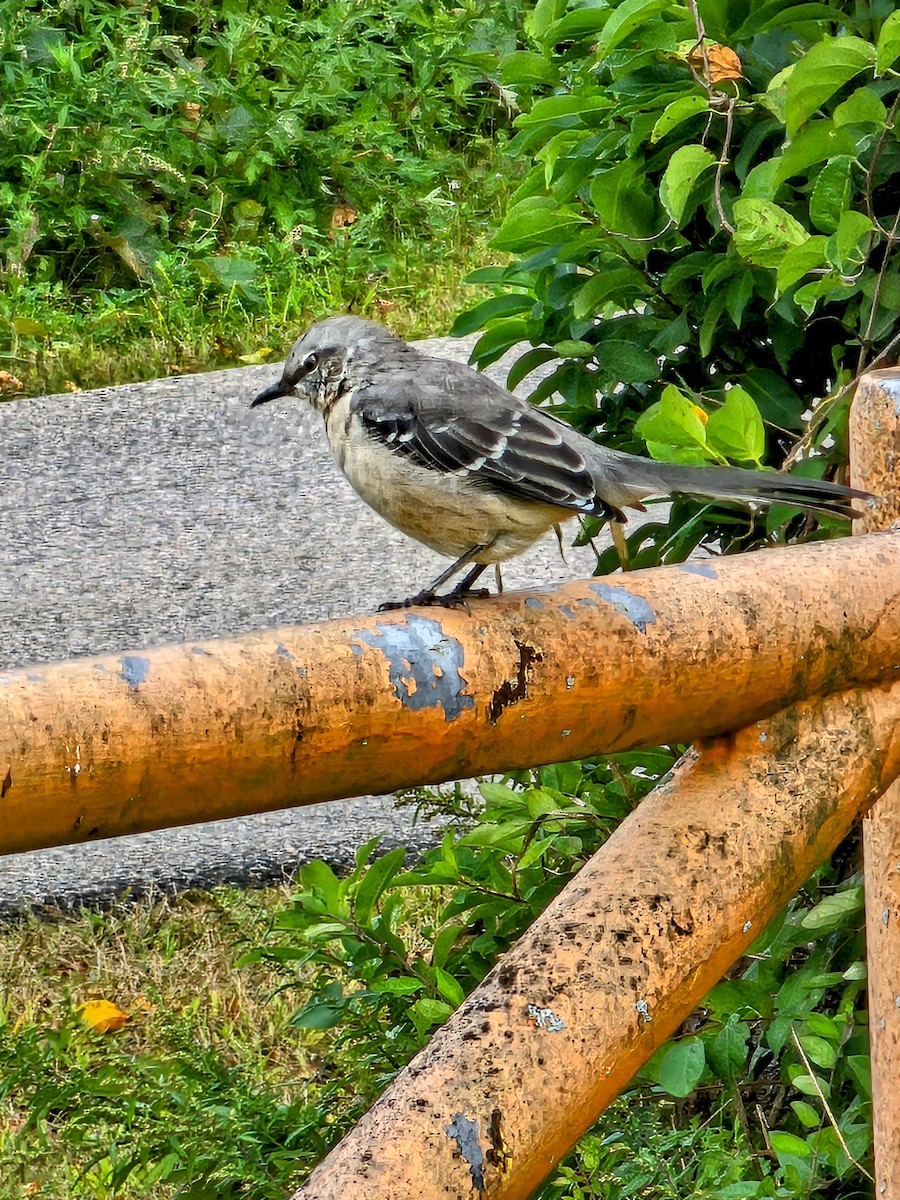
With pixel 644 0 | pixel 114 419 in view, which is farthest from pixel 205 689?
pixel 114 419

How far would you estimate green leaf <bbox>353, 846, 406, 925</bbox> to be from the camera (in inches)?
101

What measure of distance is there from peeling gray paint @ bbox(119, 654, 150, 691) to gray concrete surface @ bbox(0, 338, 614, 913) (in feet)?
9.94

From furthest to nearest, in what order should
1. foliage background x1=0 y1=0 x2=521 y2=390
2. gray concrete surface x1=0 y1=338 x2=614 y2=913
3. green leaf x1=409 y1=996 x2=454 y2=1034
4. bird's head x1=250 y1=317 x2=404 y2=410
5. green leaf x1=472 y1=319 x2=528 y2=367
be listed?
foliage background x1=0 y1=0 x2=521 y2=390
gray concrete surface x1=0 y1=338 x2=614 y2=913
bird's head x1=250 y1=317 x2=404 y2=410
green leaf x1=472 y1=319 x2=528 y2=367
green leaf x1=409 y1=996 x2=454 y2=1034

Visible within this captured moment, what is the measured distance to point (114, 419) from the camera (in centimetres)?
585

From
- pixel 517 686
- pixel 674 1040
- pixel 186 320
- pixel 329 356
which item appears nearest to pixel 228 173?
pixel 186 320

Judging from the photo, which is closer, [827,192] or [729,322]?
[827,192]

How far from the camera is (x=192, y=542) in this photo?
5395mm

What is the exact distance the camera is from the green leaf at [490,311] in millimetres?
2986

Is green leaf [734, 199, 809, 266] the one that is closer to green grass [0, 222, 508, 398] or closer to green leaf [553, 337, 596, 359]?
green leaf [553, 337, 596, 359]

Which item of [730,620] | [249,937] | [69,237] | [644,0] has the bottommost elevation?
[249,937]

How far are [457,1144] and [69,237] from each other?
582 cm

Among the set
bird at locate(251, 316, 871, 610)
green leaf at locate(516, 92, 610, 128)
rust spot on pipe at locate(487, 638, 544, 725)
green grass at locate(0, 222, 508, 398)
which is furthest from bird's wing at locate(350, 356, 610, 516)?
green grass at locate(0, 222, 508, 398)

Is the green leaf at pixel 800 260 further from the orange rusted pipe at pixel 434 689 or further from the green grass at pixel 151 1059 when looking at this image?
the green grass at pixel 151 1059

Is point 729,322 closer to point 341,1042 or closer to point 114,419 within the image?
point 341,1042
